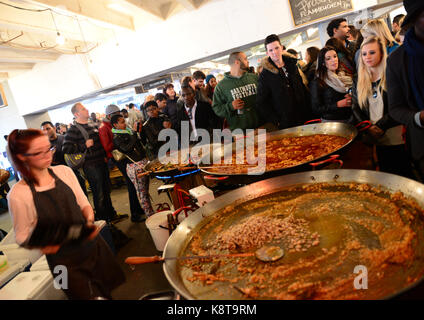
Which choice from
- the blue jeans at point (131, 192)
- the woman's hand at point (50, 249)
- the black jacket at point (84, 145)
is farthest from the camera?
the blue jeans at point (131, 192)

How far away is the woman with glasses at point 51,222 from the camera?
164 cm

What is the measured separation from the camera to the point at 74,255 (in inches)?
67.5

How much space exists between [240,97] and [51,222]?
309 centimetres

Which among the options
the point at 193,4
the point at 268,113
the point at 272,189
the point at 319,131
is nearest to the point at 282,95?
the point at 268,113

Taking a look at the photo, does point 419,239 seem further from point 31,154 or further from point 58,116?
point 58,116

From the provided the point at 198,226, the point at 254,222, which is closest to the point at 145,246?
the point at 198,226

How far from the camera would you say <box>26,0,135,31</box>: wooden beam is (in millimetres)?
5282

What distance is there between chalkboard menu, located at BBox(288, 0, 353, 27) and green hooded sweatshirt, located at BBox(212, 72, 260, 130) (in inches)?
122

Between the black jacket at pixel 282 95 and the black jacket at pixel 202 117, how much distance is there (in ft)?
3.98

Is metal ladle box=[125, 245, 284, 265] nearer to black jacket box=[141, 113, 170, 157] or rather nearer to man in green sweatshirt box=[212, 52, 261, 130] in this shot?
man in green sweatshirt box=[212, 52, 261, 130]

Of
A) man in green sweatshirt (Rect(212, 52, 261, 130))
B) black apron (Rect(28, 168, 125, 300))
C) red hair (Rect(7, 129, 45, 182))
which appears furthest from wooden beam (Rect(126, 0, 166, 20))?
black apron (Rect(28, 168, 125, 300))

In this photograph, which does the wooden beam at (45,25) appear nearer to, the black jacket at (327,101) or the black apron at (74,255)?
the black apron at (74,255)

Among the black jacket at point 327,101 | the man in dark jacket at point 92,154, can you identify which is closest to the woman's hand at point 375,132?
the black jacket at point 327,101

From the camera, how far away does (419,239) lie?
1.29 metres
